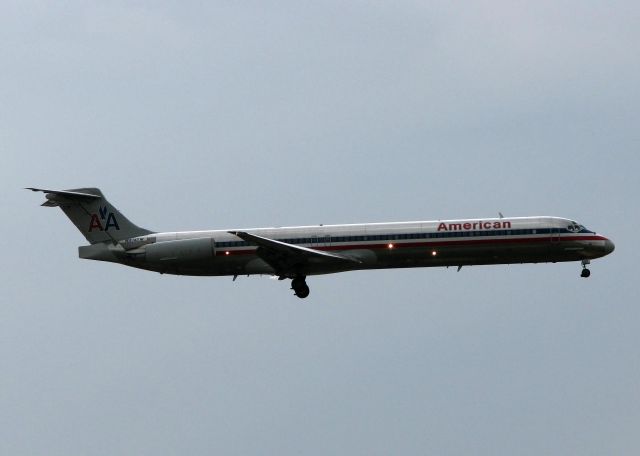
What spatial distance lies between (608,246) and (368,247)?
12006 mm

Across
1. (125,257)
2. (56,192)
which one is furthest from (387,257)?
(56,192)

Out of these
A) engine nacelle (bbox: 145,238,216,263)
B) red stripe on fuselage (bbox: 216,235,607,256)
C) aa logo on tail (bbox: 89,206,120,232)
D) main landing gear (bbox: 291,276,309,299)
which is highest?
aa logo on tail (bbox: 89,206,120,232)

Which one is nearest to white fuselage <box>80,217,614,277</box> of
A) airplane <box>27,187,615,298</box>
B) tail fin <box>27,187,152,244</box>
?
airplane <box>27,187,615,298</box>

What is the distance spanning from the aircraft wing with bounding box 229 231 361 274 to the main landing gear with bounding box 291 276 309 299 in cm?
67

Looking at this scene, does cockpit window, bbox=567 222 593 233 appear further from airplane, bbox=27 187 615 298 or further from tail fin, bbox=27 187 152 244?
tail fin, bbox=27 187 152 244

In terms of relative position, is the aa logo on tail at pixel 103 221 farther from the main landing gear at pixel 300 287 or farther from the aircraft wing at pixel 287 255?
the main landing gear at pixel 300 287

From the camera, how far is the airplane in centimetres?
4872

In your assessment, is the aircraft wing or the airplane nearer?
the aircraft wing

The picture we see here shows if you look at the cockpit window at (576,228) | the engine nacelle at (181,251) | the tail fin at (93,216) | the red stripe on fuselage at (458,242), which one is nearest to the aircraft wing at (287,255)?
the red stripe on fuselage at (458,242)

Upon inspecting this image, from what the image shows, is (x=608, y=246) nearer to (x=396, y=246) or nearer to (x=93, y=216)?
(x=396, y=246)

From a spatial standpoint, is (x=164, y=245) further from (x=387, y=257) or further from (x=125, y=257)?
(x=387, y=257)

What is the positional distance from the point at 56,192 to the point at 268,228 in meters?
11.4

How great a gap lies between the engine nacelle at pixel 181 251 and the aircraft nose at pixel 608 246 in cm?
1936

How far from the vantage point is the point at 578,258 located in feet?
164
